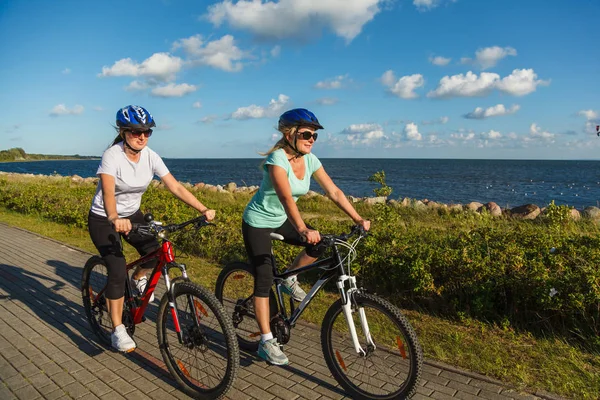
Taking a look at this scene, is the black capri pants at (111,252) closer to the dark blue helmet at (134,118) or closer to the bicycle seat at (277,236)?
the dark blue helmet at (134,118)

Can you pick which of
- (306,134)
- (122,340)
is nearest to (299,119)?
(306,134)

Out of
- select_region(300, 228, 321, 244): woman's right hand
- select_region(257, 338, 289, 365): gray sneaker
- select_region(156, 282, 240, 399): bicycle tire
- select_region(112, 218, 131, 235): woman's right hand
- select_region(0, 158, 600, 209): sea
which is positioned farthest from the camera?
select_region(0, 158, 600, 209): sea

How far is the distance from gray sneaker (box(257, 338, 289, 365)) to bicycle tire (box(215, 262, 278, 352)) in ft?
1.36

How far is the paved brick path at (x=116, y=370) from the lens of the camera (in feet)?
11.4

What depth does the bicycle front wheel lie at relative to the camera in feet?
9.91

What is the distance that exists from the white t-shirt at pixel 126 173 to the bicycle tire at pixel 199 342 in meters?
1.08

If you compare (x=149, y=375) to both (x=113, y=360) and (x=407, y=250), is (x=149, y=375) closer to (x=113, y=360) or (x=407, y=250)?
(x=113, y=360)

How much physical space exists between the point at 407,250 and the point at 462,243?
29.7 inches

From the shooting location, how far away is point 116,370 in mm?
3855

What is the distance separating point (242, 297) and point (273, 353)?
0.82 m

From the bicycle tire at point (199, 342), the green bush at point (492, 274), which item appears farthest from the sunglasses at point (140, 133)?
the green bush at point (492, 274)

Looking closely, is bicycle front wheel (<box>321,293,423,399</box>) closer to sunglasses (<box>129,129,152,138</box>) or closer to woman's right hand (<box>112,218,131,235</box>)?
woman's right hand (<box>112,218,131,235</box>)

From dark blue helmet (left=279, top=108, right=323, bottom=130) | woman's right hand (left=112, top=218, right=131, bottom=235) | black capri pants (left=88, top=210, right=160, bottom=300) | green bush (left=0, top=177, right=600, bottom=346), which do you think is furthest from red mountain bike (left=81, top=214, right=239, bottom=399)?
green bush (left=0, top=177, right=600, bottom=346)

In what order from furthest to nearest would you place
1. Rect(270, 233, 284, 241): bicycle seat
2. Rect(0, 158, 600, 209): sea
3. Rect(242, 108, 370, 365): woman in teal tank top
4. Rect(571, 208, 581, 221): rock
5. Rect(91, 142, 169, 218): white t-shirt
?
Rect(0, 158, 600, 209): sea
Rect(571, 208, 581, 221): rock
Rect(91, 142, 169, 218): white t-shirt
Rect(270, 233, 284, 241): bicycle seat
Rect(242, 108, 370, 365): woman in teal tank top
